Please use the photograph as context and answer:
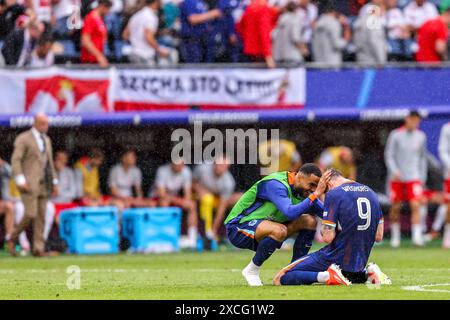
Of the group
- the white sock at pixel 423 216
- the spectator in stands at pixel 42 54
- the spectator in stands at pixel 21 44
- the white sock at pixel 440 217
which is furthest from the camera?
the white sock at pixel 440 217

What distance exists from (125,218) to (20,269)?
16.1ft

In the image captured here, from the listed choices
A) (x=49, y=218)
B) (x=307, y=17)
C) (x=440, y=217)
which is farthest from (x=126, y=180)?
(x=440, y=217)

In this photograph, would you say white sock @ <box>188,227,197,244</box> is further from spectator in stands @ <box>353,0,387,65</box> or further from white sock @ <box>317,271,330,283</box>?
white sock @ <box>317,271,330,283</box>

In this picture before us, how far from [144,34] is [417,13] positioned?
5.51m

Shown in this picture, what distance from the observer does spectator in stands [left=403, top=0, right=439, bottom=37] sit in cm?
2327

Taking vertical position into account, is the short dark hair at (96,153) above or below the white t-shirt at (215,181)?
above

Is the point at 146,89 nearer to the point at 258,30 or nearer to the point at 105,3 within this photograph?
the point at 105,3

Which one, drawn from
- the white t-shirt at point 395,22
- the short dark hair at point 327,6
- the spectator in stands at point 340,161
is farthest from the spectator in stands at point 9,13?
the white t-shirt at point 395,22

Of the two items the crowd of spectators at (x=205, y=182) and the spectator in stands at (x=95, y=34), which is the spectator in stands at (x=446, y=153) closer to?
the crowd of spectators at (x=205, y=182)

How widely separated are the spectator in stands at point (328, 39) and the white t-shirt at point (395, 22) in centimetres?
120

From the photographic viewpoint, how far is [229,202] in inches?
856

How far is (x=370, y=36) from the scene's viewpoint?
22.3 metres

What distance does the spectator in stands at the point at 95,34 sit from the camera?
20.7 meters

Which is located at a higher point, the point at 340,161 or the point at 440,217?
the point at 340,161
